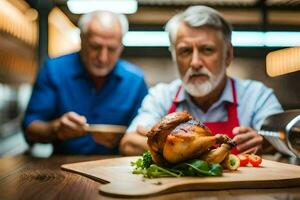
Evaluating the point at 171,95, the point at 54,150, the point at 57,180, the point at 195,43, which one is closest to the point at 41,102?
the point at 54,150

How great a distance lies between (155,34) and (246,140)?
3.13 ft

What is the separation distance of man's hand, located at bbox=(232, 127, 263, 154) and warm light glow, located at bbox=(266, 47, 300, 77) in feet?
2.87

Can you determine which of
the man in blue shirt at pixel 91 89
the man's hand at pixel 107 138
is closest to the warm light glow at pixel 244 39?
the man in blue shirt at pixel 91 89

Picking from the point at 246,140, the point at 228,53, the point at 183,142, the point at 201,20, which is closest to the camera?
the point at 183,142

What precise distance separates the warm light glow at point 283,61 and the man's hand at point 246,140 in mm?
876

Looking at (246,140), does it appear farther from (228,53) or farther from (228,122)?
(228,53)

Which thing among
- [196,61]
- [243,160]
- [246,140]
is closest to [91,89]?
[196,61]

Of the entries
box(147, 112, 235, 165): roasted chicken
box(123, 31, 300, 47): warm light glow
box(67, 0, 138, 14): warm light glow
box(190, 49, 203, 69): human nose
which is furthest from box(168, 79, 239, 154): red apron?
box(147, 112, 235, 165): roasted chicken

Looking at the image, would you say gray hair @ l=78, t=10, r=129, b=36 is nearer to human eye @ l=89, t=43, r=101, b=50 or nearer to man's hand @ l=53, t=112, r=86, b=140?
human eye @ l=89, t=43, r=101, b=50

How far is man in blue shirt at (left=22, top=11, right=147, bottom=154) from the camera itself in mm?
2297

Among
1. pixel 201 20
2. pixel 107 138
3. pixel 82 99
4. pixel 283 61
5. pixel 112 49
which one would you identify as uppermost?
pixel 201 20

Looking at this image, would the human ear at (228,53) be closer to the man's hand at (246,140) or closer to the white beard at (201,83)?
the white beard at (201,83)

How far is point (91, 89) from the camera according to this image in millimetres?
2338

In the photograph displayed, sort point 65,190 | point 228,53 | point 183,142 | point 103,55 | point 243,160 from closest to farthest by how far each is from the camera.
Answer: point 65,190, point 183,142, point 243,160, point 228,53, point 103,55
